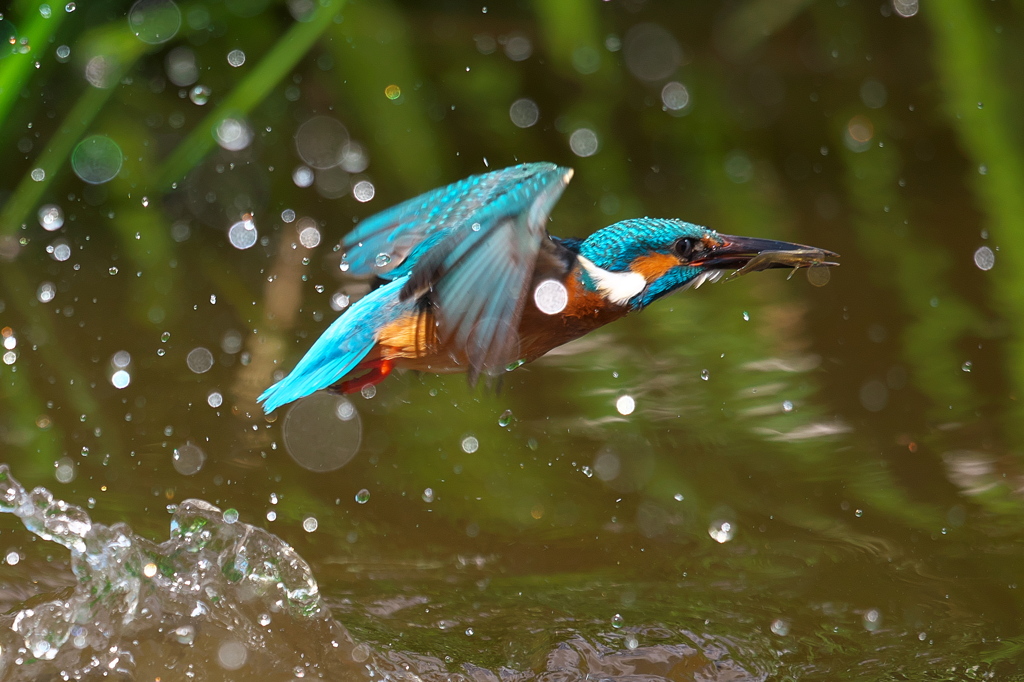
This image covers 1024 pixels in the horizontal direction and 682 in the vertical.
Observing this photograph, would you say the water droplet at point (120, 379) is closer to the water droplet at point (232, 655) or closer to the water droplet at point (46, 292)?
the water droplet at point (46, 292)

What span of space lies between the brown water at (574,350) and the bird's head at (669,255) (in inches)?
21.1

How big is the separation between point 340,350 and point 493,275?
0.38 metres

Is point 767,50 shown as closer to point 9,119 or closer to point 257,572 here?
point 9,119

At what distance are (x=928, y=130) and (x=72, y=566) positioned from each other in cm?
352

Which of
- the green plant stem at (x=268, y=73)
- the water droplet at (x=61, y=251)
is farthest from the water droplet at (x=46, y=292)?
the green plant stem at (x=268, y=73)

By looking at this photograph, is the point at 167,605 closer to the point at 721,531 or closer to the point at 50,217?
the point at 721,531

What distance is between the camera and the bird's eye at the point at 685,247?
170cm

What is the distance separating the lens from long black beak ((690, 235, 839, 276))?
67.2 inches

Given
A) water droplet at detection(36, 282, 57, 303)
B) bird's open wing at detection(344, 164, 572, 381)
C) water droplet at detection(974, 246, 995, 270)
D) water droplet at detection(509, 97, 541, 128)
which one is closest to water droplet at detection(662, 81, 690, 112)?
water droplet at detection(509, 97, 541, 128)

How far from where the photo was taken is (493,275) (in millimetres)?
1403

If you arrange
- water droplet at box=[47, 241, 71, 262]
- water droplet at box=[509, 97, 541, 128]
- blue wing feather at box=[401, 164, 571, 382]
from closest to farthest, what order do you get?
blue wing feather at box=[401, 164, 571, 382]
water droplet at box=[47, 241, 71, 262]
water droplet at box=[509, 97, 541, 128]

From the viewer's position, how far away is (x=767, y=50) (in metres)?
4.27

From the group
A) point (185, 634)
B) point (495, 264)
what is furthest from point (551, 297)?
point (185, 634)

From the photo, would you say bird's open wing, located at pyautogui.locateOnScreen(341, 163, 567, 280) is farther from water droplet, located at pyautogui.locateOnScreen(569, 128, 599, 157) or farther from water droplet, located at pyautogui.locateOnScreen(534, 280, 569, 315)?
water droplet, located at pyautogui.locateOnScreen(569, 128, 599, 157)
